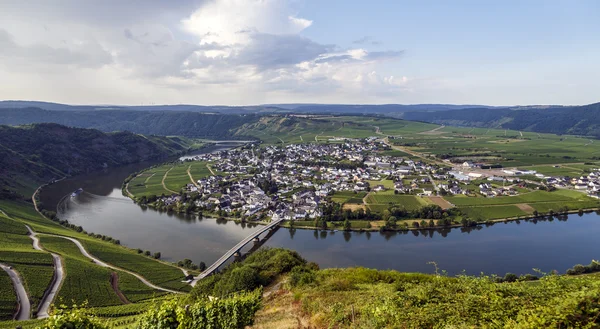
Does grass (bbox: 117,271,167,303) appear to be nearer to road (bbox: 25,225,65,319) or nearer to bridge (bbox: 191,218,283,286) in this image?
bridge (bbox: 191,218,283,286)

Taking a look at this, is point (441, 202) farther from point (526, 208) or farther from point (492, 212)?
point (526, 208)

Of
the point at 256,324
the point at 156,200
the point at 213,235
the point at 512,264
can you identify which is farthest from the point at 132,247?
the point at 512,264

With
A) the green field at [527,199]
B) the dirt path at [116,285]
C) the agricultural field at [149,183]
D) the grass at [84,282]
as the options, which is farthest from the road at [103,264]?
the green field at [527,199]

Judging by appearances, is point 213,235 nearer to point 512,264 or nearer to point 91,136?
point 512,264

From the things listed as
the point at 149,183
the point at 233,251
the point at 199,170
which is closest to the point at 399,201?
the point at 233,251

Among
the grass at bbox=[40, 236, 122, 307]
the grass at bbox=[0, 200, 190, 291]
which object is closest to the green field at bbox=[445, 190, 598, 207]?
the grass at bbox=[0, 200, 190, 291]

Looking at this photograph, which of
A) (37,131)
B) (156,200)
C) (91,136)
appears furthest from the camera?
(91,136)

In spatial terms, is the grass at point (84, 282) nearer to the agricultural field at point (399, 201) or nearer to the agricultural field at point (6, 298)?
the agricultural field at point (6, 298)
